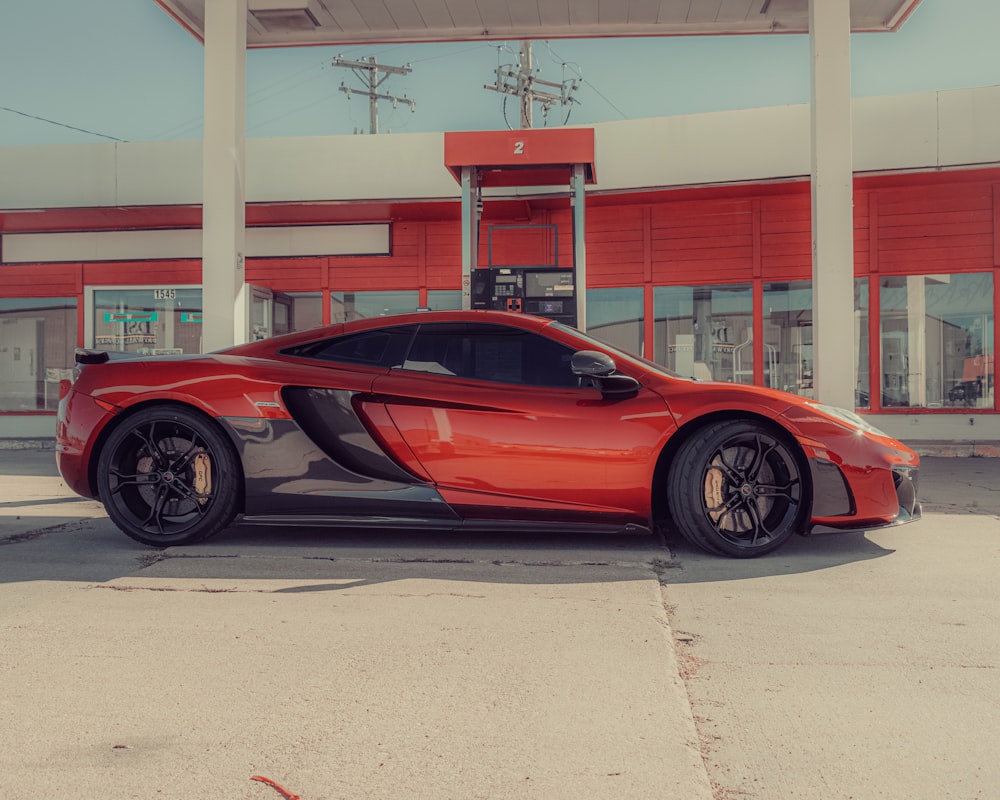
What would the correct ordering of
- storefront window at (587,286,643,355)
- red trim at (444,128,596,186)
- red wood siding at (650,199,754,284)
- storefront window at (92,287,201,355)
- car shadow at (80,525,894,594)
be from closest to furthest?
car shadow at (80,525,894,594), red trim at (444,128,596,186), red wood siding at (650,199,754,284), storefront window at (587,286,643,355), storefront window at (92,287,201,355)

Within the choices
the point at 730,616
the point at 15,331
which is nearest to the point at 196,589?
the point at 730,616

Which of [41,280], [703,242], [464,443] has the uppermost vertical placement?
[703,242]

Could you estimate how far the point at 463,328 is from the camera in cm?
491

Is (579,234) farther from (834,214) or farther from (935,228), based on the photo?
(935,228)

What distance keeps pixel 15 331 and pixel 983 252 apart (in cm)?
1460

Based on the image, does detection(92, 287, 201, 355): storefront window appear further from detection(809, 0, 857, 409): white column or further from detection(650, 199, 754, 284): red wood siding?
detection(809, 0, 857, 409): white column

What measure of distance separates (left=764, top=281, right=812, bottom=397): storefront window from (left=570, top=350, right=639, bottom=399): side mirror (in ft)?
29.3

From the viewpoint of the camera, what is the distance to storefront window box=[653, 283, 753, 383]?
13297 mm

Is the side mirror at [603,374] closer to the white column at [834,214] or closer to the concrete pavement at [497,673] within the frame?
the concrete pavement at [497,673]

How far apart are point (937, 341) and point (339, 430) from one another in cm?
1048

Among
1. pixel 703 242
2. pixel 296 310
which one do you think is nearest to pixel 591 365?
pixel 703 242

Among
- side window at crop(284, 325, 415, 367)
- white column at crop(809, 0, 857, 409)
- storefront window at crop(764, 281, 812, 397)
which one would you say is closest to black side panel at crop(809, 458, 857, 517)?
side window at crop(284, 325, 415, 367)

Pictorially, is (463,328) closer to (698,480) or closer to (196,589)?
(698,480)

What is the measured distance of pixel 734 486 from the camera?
14.9 ft
